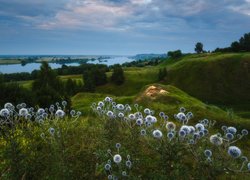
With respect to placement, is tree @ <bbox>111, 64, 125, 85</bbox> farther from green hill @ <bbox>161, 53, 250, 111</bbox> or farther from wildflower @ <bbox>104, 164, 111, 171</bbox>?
wildflower @ <bbox>104, 164, 111, 171</bbox>

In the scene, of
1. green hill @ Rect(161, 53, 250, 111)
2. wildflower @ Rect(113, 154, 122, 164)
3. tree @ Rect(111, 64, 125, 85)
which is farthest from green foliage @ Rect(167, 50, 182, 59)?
wildflower @ Rect(113, 154, 122, 164)

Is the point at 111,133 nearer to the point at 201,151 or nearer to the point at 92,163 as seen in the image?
the point at 92,163

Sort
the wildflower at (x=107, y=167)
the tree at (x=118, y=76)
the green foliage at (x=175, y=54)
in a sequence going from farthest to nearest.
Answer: the green foliage at (x=175, y=54), the tree at (x=118, y=76), the wildflower at (x=107, y=167)

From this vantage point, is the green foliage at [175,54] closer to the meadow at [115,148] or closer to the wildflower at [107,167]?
the meadow at [115,148]

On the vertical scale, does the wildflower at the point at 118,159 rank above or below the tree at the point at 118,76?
above

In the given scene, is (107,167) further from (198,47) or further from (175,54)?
(198,47)

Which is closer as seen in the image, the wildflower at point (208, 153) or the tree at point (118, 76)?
the wildflower at point (208, 153)

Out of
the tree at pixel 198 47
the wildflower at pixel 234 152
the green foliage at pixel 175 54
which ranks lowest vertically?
the green foliage at pixel 175 54

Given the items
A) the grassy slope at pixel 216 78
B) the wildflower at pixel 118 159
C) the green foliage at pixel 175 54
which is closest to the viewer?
the wildflower at pixel 118 159

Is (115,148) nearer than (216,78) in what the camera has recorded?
Yes

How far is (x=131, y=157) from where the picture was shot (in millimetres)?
8117

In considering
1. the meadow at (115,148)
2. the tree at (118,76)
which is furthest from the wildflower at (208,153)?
the tree at (118,76)

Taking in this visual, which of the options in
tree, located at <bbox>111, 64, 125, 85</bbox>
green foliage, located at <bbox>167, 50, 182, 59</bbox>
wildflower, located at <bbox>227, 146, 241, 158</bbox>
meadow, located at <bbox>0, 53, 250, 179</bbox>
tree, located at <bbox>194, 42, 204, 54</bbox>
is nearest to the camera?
wildflower, located at <bbox>227, 146, 241, 158</bbox>

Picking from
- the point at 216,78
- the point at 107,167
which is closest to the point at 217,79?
the point at 216,78
